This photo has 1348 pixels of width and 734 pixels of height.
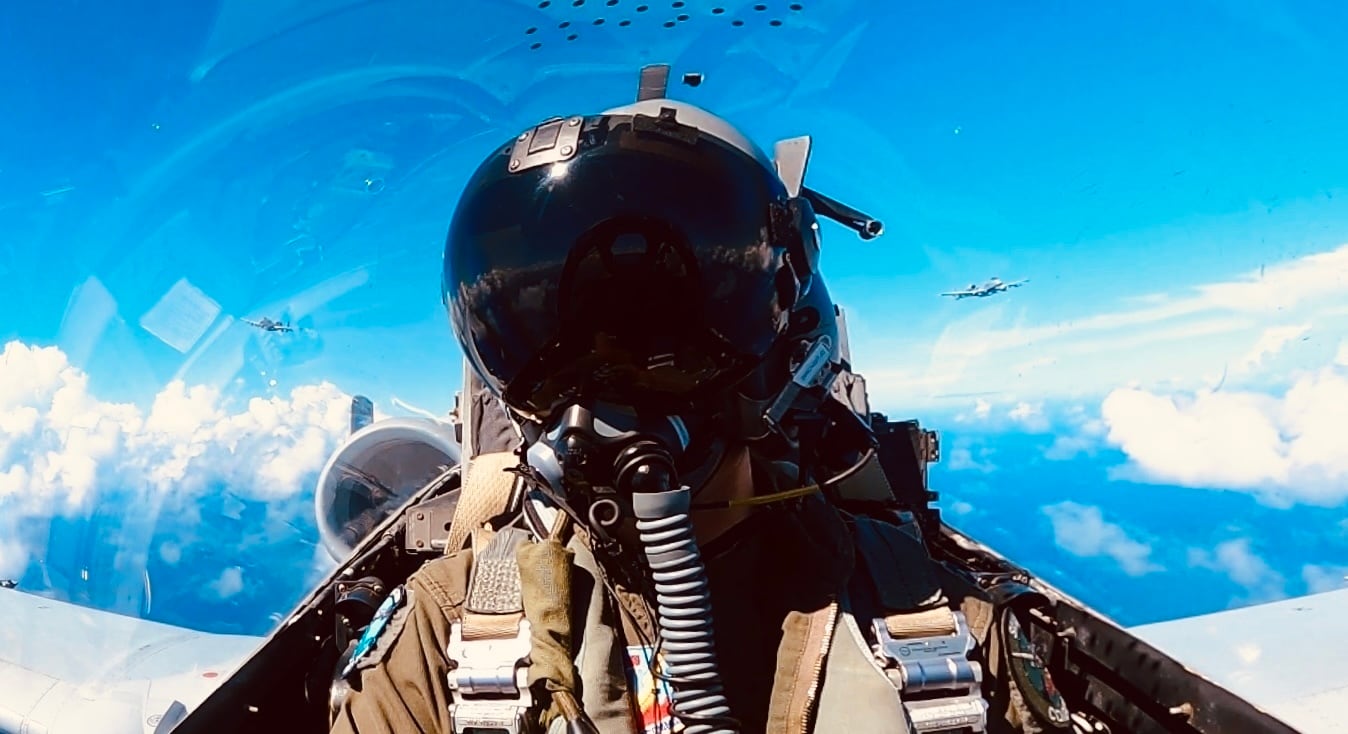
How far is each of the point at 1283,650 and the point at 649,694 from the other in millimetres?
2949

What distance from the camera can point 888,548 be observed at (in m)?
1.18

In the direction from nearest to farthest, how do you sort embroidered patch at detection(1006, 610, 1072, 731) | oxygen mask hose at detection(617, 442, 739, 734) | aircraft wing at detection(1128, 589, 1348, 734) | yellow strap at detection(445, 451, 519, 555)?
oxygen mask hose at detection(617, 442, 739, 734)
embroidered patch at detection(1006, 610, 1072, 731)
yellow strap at detection(445, 451, 519, 555)
aircraft wing at detection(1128, 589, 1348, 734)

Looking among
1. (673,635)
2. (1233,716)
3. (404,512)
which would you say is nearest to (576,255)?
(673,635)

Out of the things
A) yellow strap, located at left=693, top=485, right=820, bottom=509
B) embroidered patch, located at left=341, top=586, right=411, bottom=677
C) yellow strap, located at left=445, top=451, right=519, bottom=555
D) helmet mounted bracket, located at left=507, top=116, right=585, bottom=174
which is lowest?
embroidered patch, located at left=341, top=586, right=411, bottom=677

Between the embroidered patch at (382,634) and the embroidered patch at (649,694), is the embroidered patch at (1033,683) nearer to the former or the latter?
the embroidered patch at (649,694)

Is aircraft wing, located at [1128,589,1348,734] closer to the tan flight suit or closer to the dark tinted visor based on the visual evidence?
the tan flight suit

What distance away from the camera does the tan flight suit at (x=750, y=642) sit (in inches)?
38.2

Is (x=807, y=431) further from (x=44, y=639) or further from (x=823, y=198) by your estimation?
(x=44, y=639)

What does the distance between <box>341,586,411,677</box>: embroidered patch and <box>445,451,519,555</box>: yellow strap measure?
1.28 feet

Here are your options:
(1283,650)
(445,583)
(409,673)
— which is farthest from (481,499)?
(1283,650)

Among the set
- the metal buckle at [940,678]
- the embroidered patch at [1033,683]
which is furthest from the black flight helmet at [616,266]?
the embroidered patch at [1033,683]

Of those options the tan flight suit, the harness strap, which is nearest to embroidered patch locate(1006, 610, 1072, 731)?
the tan flight suit

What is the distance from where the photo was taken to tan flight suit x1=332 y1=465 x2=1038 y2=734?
0.97 meters

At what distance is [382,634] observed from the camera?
1.06m
